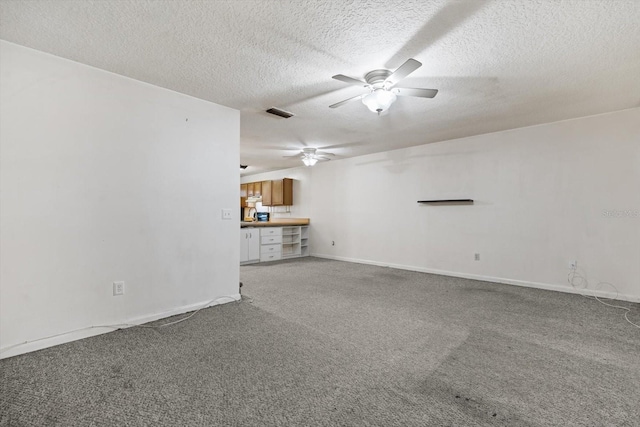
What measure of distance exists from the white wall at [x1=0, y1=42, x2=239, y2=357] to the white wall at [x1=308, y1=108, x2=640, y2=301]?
3.56 m

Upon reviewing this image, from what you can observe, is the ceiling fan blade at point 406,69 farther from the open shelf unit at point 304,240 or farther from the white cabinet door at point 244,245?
the open shelf unit at point 304,240

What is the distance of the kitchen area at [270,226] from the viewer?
6215 mm

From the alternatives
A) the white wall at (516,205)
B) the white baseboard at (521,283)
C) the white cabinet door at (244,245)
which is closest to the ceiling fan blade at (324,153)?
the white wall at (516,205)

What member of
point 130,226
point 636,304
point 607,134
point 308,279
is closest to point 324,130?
point 308,279

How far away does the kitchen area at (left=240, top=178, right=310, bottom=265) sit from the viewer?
621 centimetres

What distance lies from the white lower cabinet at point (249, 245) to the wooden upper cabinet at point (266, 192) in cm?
199

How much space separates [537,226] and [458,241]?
113cm

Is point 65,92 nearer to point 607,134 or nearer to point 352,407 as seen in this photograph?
point 352,407

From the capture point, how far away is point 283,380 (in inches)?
71.2

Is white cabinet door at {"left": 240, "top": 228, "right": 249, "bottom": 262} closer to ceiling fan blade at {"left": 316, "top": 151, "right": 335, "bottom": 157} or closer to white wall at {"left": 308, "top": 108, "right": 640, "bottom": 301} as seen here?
ceiling fan blade at {"left": 316, "top": 151, "right": 335, "bottom": 157}

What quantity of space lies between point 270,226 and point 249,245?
69cm

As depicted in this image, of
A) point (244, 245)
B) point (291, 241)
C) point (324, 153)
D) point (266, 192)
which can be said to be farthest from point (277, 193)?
point (324, 153)

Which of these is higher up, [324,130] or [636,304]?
[324,130]

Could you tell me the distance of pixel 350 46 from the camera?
224cm
